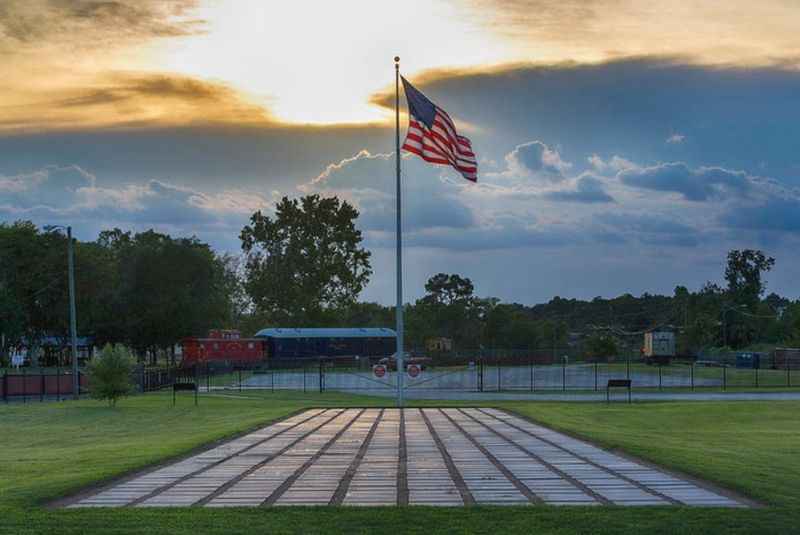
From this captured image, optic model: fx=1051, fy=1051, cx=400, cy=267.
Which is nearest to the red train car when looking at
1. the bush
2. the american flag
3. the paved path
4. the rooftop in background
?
the rooftop in background

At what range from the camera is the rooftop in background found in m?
97.8

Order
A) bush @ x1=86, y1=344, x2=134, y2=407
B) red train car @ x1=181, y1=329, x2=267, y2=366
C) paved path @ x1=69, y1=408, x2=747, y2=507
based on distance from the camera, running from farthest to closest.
→ red train car @ x1=181, y1=329, x2=267, y2=366
bush @ x1=86, y1=344, x2=134, y2=407
paved path @ x1=69, y1=408, x2=747, y2=507

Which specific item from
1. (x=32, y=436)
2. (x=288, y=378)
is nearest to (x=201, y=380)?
(x=288, y=378)

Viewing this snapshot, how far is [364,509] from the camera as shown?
13492mm

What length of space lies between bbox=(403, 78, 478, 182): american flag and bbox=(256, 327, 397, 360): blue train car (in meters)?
61.1

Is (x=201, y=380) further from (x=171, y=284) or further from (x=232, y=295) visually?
(x=232, y=295)

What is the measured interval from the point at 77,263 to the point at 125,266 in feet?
33.8

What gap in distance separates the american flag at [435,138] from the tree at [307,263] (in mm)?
87102

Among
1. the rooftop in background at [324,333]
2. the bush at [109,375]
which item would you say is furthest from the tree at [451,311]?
the bush at [109,375]

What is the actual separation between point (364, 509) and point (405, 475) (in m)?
3.67

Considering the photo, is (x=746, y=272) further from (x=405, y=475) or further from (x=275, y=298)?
(x=405, y=475)

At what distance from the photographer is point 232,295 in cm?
14762

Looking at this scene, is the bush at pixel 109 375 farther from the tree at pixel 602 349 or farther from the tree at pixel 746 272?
the tree at pixel 746 272

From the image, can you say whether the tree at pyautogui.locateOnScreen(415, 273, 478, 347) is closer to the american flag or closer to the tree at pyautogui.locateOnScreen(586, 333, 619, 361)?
the tree at pyautogui.locateOnScreen(586, 333, 619, 361)
